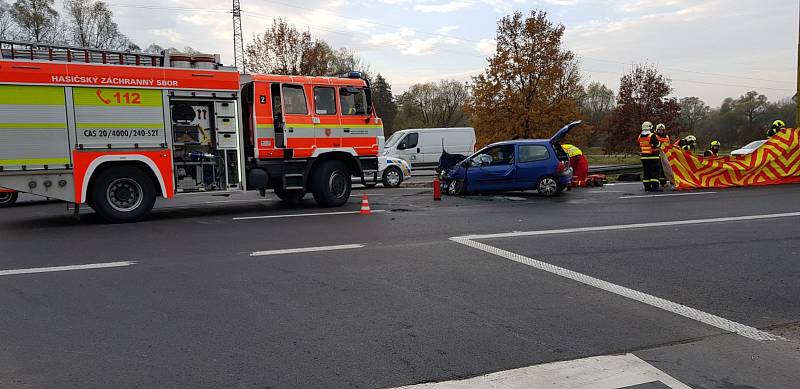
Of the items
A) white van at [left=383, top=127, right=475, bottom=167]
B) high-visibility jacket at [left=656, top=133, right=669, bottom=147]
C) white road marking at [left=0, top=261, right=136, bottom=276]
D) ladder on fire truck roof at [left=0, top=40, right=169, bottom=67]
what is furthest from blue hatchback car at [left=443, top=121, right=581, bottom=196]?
white van at [left=383, top=127, right=475, bottom=167]

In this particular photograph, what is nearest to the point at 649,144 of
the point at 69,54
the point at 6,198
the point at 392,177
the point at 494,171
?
the point at 494,171

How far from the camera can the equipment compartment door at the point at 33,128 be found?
981 centimetres

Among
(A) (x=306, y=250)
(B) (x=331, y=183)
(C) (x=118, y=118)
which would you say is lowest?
(A) (x=306, y=250)

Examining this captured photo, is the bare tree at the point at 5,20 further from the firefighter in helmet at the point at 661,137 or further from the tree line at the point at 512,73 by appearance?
the firefighter in helmet at the point at 661,137

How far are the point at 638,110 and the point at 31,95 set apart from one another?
1331 inches

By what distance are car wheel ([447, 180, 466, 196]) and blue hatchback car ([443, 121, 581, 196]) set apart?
0.38ft

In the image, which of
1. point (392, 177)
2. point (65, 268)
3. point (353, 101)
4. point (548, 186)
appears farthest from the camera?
point (392, 177)

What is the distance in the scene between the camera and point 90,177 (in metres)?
10.4

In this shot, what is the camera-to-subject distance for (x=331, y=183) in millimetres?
13094

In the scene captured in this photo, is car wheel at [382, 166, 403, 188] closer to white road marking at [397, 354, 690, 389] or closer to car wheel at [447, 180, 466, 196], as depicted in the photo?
car wheel at [447, 180, 466, 196]

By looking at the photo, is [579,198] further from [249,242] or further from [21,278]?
[21,278]

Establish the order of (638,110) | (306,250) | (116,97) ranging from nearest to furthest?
(306,250) < (116,97) < (638,110)

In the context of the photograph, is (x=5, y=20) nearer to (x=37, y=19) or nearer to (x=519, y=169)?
(x=37, y=19)

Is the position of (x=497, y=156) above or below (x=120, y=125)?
below
